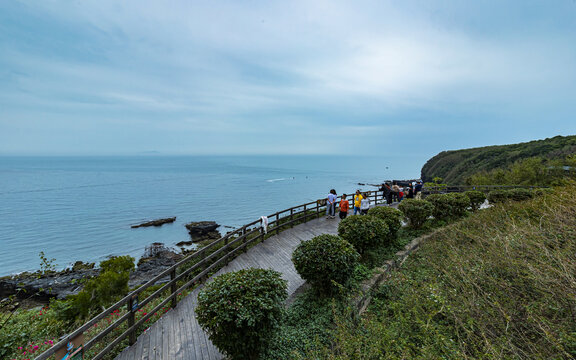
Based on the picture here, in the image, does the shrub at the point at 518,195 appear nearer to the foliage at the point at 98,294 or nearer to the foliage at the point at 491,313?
the foliage at the point at 491,313

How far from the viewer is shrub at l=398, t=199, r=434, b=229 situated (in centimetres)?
1030

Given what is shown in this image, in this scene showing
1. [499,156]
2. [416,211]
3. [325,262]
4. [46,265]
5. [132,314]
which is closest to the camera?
[132,314]

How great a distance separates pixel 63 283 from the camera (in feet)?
65.4

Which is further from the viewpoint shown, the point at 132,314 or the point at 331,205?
the point at 331,205

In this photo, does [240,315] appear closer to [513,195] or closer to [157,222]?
[513,195]

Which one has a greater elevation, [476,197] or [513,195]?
[513,195]

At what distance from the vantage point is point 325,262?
5535 mm

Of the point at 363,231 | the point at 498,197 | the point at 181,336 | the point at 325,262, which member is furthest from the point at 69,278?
the point at 498,197

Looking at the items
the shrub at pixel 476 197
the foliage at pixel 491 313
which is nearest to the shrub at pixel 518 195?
the shrub at pixel 476 197

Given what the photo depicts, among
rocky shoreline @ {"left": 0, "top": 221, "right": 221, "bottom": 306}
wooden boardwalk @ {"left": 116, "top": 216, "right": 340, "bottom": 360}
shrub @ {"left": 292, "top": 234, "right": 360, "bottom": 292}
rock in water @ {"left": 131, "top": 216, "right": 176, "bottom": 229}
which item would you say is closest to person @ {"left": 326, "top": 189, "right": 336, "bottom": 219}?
wooden boardwalk @ {"left": 116, "top": 216, "right": 340, "bottom": 360}

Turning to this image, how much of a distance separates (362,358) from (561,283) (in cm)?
306

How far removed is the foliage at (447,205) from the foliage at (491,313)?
614 centimetres

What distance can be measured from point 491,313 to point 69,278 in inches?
1123

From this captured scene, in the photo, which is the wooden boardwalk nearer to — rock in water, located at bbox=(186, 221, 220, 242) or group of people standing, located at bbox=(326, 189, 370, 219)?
group of people standing, located at bbox=(326, 189, 370, 219)
